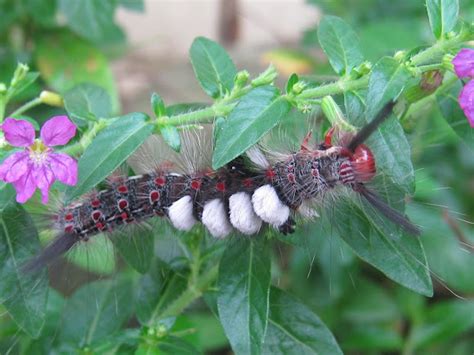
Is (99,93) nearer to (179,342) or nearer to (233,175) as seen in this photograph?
(233,175)

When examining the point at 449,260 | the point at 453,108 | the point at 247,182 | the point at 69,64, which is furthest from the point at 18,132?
the point at 449,260

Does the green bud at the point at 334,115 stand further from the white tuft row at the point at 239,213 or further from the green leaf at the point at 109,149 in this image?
the green leaf at the point at 109,149

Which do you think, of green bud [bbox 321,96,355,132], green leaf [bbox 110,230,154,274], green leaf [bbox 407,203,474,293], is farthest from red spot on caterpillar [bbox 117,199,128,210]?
green leaf [bbox 407,203,474,293]

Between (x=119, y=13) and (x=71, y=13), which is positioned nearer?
(x=71, y=13)

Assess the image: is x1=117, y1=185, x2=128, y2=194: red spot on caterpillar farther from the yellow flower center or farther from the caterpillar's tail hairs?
the yellow flower center

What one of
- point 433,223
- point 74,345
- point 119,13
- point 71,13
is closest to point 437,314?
point 433,223

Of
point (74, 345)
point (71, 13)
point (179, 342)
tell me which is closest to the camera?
point (179, 342)

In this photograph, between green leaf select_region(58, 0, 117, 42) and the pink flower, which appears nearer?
the pink flower
